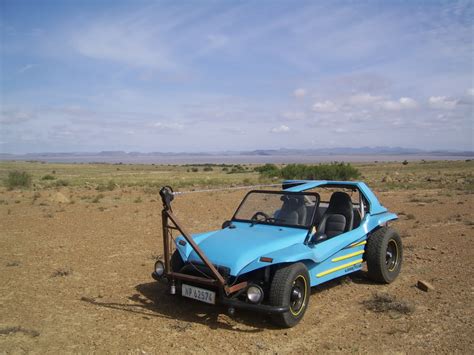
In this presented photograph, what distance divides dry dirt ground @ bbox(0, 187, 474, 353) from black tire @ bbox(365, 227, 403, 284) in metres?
0.20

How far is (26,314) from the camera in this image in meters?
5.65

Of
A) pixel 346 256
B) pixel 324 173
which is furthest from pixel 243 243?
pixel 324 173

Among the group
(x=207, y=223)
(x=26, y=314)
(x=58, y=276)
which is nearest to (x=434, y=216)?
(x=207, y=223)

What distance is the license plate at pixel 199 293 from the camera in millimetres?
5090

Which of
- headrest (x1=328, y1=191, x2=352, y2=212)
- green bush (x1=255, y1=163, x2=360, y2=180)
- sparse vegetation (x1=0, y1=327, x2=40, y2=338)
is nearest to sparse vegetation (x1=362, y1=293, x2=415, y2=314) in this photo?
headrest (x1=328, y1=191, x2=352, y2=212)

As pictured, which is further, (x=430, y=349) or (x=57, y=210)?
(x=57, y=210)

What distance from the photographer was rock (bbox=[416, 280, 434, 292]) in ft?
21.0

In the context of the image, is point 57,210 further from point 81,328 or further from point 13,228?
point 81,328

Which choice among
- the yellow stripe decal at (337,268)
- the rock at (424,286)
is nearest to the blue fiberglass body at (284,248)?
the yellow stripe decal at (337,268)

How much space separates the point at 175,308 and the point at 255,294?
148cm

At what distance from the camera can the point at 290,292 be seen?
5.08 meters

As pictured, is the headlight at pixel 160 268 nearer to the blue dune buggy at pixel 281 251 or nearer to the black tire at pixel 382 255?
the blue dune buggy at pixel 281 251

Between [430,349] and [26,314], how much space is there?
483 centimetres

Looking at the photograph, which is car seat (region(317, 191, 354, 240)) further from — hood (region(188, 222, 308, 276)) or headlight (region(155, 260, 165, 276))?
headlight (region(155, 260, 165, 276))
